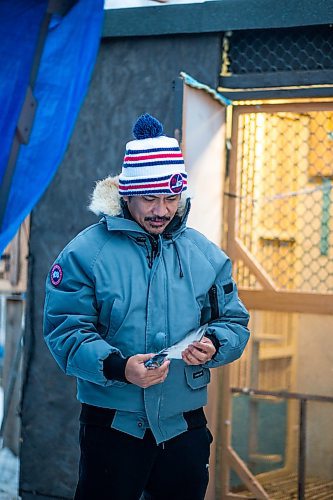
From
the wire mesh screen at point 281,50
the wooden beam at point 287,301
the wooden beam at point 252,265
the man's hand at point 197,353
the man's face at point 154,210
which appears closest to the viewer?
the man's hand at point 197,353

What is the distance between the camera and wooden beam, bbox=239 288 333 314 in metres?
5.19

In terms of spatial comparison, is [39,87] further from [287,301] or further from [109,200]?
[287,301]

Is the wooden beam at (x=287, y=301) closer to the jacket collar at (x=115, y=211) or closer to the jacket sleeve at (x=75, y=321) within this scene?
the jacket collar at (x=115, y=211)

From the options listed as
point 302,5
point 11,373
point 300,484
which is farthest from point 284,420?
point 302,5

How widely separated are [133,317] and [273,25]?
8.13 ft

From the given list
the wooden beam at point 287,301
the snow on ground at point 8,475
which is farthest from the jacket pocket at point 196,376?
the snow on ground at point 8,475

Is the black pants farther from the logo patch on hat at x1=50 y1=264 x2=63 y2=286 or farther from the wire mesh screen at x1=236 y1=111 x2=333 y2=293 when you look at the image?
the wire mesh screen at x1=236 y1=111 x2=333 y2=293

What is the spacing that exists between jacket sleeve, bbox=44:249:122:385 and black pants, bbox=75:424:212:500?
0.91ft

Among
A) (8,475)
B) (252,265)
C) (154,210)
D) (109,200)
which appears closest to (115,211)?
(109,200)

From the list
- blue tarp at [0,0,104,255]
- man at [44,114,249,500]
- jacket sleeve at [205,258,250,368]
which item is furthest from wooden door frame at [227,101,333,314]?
man at [44,114,249,500]

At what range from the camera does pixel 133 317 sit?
326 cm

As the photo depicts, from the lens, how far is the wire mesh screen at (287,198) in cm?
554

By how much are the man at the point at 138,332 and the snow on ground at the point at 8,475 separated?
281cm

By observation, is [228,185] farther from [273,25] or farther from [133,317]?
[133,317]
